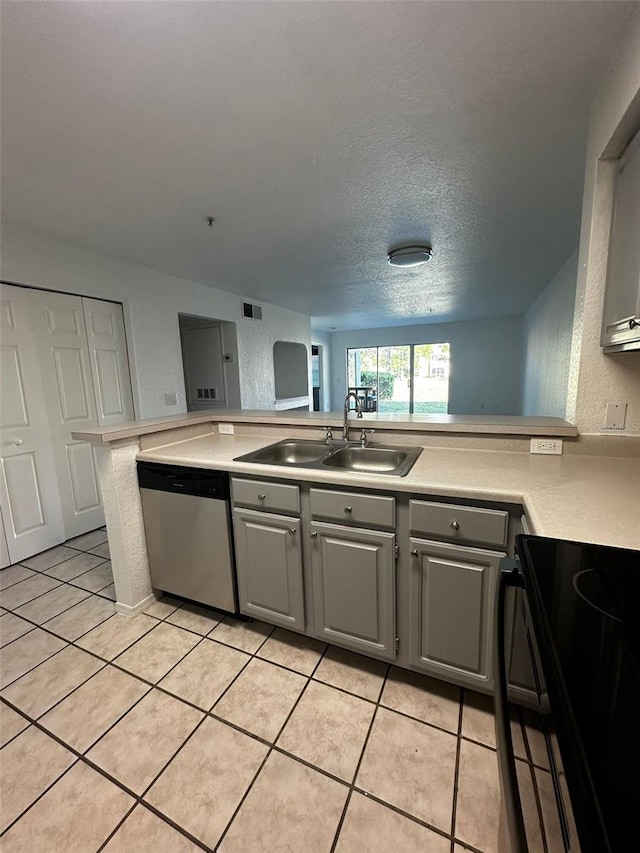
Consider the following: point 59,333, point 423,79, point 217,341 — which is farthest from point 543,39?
point 217,341

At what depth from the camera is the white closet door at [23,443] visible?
2.53 meters

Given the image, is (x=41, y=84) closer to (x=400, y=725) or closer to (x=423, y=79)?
(x=423, y=79)

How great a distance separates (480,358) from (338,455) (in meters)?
6.80

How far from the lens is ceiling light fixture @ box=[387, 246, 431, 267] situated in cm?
306

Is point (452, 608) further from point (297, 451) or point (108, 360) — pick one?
point (108, 360)

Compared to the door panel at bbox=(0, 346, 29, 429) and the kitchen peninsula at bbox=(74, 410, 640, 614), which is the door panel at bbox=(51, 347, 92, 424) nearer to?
the door panel at bbox=(0, 346, 29, 429)

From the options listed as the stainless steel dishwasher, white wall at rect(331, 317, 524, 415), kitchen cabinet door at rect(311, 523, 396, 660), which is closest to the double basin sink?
the stainless steel dishwasher

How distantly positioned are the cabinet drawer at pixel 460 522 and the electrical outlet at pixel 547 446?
2.02 feet

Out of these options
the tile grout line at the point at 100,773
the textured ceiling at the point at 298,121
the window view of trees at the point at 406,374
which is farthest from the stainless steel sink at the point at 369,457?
the window view of trees at the point at 406,374

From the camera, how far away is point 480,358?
763 centimetres

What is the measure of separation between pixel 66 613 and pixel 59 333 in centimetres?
205

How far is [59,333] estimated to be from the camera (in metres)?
2.83

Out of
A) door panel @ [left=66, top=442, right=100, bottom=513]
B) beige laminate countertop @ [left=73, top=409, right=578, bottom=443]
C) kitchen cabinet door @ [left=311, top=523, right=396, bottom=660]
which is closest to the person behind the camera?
kitchen cabinet door @ [left=311, top=523, right=396, bottom=660]

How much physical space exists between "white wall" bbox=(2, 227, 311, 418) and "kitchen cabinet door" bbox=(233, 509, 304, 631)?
227cm
